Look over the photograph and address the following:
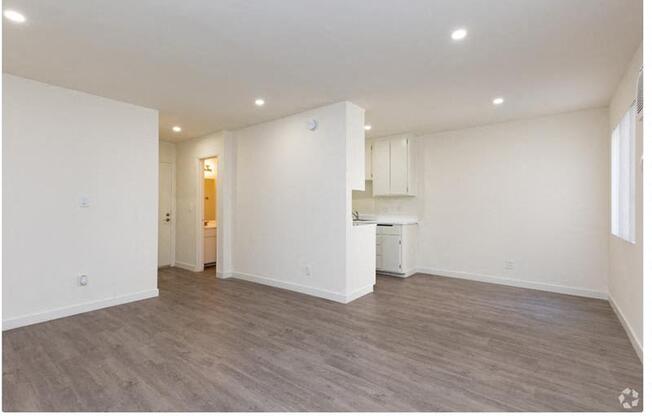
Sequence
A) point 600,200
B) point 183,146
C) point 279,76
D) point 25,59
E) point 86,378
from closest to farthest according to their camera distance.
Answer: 1. point 86,378
2. point 25,59
3. point 279,76
4. point 600,200
5. point 183,146

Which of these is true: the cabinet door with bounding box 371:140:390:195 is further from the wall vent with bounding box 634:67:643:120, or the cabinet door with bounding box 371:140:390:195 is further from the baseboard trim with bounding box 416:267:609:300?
the wall vent with bounding box 634:67:643:120

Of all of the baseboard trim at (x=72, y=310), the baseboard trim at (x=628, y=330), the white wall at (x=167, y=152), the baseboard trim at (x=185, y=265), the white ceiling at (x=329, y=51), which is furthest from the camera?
the white wall at (x=167, y=152)

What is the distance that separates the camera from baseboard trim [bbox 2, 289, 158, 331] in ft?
10.4

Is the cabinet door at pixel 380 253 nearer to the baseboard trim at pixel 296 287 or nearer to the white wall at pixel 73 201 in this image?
the baseboard trim at pixel 296 287

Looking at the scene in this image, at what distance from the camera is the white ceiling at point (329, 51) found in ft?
7.20

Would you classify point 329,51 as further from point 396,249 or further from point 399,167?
point 396,249

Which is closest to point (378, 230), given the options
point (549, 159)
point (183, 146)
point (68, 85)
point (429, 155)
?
point (429, 155)

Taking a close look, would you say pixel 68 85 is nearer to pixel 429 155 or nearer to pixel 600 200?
pixel 429 155

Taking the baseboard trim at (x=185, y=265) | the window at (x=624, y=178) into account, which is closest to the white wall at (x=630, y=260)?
the window at (x=624, y=178)

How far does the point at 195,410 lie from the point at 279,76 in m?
2.88

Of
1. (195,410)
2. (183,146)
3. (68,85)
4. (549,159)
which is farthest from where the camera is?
(183,146)

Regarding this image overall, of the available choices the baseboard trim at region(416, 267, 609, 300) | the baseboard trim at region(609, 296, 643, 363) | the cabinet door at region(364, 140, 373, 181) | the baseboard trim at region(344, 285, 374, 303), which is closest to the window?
the baseboard trim at region(609, 296, 643, 363)

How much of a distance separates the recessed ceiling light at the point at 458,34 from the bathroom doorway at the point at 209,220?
14.4 ft

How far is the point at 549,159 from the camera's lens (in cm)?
458
